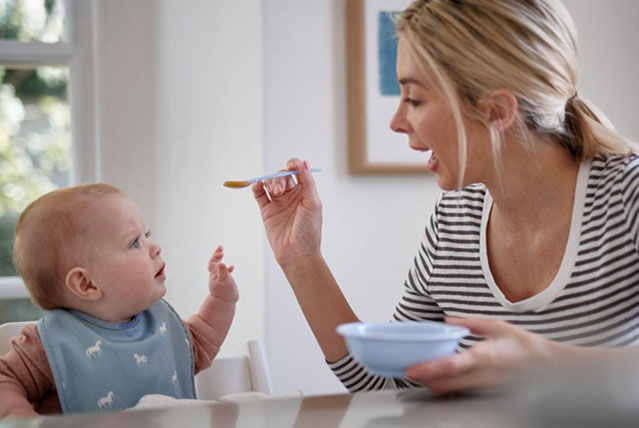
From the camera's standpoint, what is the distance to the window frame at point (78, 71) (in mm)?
2496

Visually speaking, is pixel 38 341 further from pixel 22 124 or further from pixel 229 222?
pixel 22 124

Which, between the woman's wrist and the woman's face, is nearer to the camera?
the woman's face

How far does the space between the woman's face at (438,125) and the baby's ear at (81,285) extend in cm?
59

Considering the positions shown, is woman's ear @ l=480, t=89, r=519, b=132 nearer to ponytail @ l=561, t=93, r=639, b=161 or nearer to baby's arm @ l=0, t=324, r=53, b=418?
ponytail @ l=561, t=93, r=639, b=161

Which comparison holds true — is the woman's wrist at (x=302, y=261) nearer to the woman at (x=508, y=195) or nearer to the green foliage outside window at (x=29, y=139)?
the woman at (x=508, y=195)

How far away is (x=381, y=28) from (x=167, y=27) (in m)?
0.73

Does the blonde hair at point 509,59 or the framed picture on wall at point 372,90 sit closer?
the blonde hair at point 509,59

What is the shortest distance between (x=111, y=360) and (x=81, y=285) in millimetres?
133

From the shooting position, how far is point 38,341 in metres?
1.19

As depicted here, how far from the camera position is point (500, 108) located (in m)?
1.30

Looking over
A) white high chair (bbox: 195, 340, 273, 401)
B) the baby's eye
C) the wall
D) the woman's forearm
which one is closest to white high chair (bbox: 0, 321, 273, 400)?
white high chair (bbox: 195, 340, 273, 401)

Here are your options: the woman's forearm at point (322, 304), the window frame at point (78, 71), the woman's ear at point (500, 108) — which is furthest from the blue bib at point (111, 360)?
the window frame at point (78, 71)

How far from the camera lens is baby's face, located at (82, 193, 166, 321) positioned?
125 centimetres

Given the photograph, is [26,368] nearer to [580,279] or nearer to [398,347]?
[398,347]
